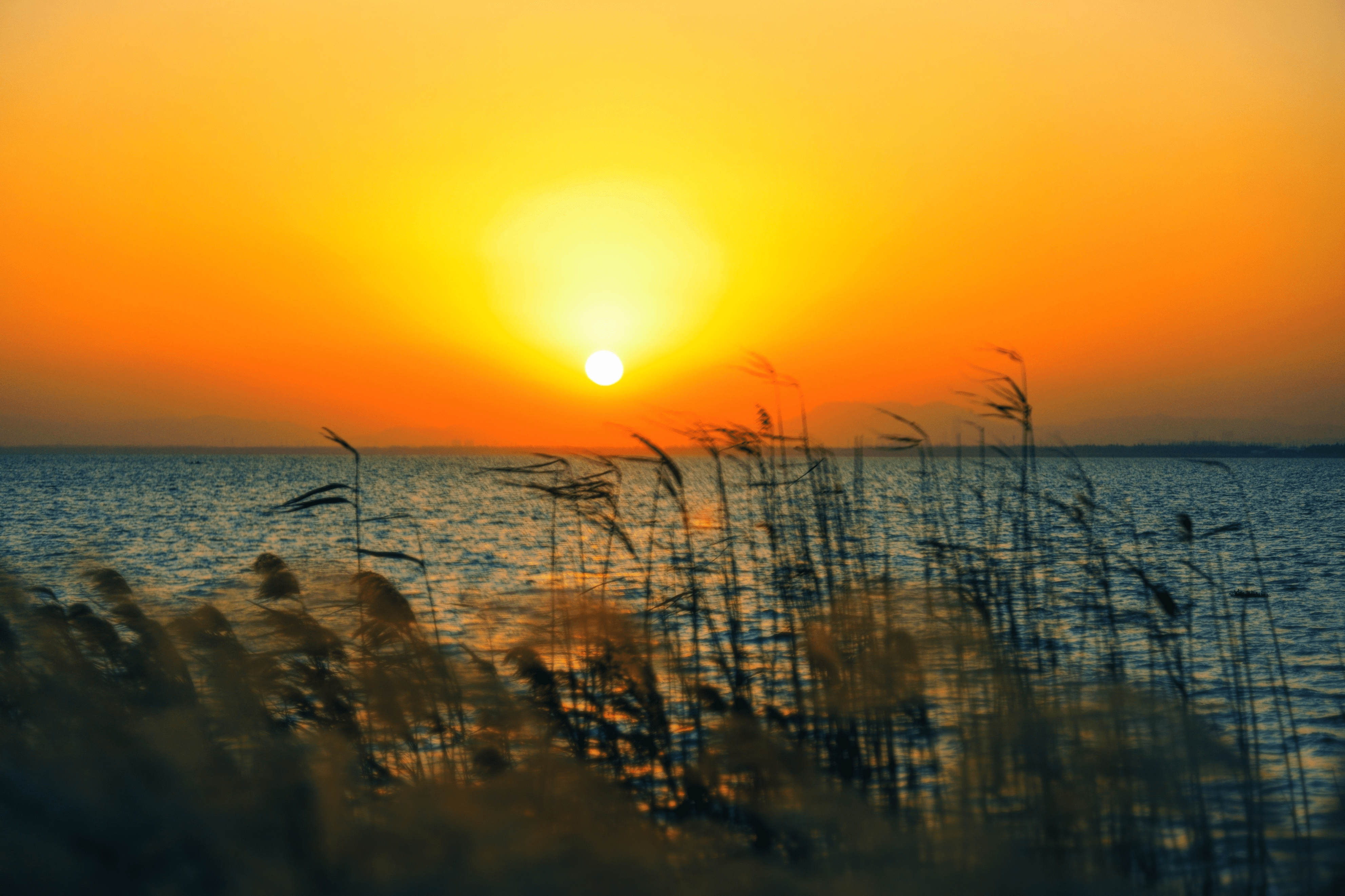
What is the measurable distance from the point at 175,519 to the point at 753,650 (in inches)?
1331

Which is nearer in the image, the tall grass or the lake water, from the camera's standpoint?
the tall grass

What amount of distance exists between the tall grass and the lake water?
0.41 metres

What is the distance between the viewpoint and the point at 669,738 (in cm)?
516

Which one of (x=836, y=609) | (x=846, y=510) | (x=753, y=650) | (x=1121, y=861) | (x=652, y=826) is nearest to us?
(x=652, y=826)

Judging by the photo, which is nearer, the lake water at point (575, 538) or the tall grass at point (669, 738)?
the tall grass at point (669, 738)

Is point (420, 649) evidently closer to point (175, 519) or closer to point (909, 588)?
point (909, 588)

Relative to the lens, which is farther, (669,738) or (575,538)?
(575,538)

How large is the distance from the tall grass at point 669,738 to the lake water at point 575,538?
1.36ft

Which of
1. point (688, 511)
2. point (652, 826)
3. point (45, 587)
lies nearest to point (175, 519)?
point (45, 587)

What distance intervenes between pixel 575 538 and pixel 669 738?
64.8 ft

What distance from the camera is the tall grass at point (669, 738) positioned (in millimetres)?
2928

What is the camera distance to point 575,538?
24703 millimetres

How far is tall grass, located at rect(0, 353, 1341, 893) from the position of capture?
2.93 metres

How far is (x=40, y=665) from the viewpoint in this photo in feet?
19.2
